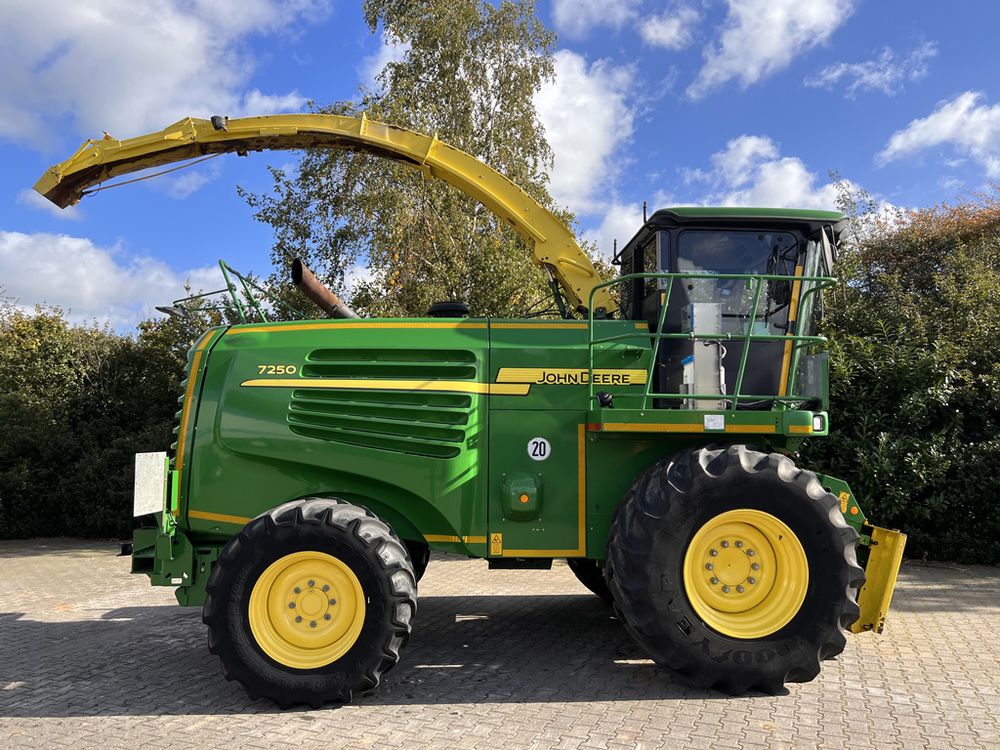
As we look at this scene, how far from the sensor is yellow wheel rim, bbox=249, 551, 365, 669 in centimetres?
435

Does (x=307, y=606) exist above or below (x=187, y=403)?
below

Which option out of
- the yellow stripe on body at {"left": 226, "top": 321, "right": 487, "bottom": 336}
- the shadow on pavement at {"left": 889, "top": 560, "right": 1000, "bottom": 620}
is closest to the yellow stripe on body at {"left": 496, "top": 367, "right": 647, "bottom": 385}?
the yellow stripe on body at {"left": 226, "top": 321, "right": 487, "bottom": 336}

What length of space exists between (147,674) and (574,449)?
3213 millimetres

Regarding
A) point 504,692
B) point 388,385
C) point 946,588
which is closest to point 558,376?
point 388,385

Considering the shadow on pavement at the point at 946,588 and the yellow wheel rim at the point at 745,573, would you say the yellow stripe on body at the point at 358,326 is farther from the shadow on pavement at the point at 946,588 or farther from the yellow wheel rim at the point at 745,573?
the shadow on pavement at the point at 946,588

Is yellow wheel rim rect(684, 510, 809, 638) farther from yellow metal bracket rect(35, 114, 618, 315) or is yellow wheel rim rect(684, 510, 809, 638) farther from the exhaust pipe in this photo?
the exhaust pipe

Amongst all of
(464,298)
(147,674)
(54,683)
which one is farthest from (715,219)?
(464,298)

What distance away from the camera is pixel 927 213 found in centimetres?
2053

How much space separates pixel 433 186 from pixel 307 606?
994 cm

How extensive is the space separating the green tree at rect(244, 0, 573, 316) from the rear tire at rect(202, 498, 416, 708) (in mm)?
7083

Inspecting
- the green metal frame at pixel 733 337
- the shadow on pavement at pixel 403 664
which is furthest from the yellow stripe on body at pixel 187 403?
the green metal frame at pixel 733 337

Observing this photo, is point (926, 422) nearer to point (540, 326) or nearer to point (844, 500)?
point (844, 500)

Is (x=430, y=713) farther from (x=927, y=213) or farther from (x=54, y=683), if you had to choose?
(x=927, y=213)

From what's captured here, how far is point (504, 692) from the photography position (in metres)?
4.50
